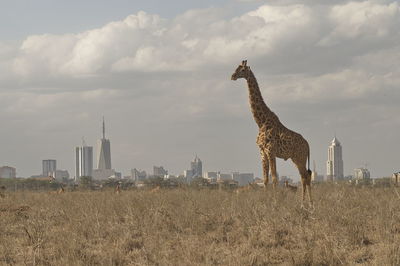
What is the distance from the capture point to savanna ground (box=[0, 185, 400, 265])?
7.86m

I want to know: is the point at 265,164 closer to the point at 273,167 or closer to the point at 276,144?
the point at 273,167

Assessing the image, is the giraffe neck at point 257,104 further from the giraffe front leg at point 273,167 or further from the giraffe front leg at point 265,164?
the giraffe front leg at point 273,167

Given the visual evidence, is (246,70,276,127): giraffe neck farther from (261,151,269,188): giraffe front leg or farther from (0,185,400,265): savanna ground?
(0,185,400,265): savanna ground

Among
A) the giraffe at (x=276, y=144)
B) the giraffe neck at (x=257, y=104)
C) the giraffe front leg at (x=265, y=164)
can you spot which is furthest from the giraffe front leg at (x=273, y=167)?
the giraffe neck at (x=257, y=104)

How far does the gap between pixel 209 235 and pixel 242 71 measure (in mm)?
6279

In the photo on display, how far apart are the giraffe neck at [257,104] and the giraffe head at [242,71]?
0.14 metres

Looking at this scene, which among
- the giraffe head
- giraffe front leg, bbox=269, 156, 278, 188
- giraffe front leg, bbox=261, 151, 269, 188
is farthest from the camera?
the giraffe head

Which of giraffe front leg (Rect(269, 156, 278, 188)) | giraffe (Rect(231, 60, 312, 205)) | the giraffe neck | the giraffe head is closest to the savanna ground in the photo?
giraffe front leg (Rect(269, 156, 278, 188))

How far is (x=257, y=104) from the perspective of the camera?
1438 cm

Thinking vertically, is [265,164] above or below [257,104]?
below

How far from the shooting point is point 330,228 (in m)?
9.03

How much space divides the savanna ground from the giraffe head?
12.8 feet

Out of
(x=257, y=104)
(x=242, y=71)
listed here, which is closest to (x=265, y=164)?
(x=257, y=104)

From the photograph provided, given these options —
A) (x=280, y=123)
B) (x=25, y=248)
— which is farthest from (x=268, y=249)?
(x=280, y=123)
